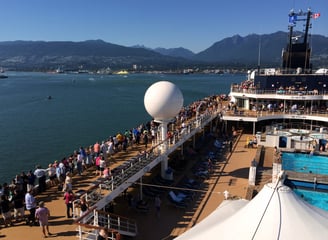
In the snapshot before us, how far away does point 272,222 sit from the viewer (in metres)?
6.45

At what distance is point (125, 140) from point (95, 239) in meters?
9.81

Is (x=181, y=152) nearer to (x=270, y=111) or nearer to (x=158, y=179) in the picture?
(x=158, y=179)

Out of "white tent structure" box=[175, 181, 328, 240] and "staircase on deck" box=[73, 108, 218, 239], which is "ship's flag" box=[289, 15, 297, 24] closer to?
"staircase on deck" box=[73, 108, 218, 239]

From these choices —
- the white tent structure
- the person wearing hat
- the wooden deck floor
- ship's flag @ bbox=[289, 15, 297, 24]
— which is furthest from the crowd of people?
ship's flag @ bbox=[289, 15, 297, 24]

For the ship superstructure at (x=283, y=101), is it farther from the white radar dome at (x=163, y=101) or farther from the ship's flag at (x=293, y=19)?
the white radar dome at (x=163, y=101)

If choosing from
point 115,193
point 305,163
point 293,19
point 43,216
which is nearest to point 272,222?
point 43,216

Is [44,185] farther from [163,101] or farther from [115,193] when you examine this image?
[163,101]

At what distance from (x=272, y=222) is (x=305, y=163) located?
1627 centimetres

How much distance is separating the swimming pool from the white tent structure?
45.7 feet

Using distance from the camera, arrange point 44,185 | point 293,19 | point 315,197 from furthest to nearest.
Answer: point 293,19 → point 315,197 → point 44,185

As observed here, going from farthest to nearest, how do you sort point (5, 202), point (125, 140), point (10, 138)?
point (10, 138), point (125, 140), point (5, 202)

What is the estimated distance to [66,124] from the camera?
152ft

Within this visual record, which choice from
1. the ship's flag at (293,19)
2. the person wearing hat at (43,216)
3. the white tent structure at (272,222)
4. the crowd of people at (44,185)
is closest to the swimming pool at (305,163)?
the crowd of people at (44,185)

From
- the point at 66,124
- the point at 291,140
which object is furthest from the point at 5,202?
the point at 66,124
